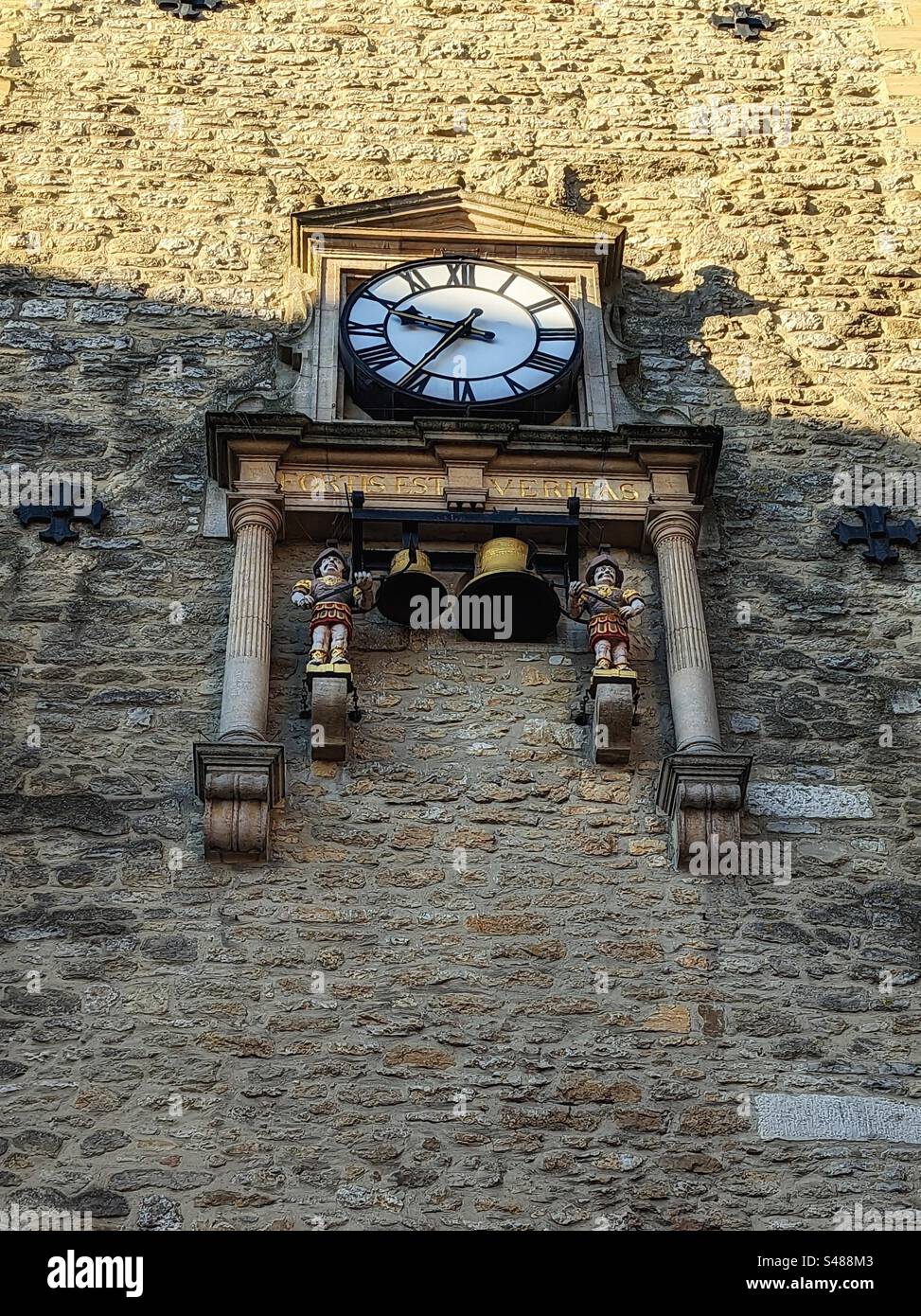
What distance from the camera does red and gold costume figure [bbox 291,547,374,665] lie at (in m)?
10.6

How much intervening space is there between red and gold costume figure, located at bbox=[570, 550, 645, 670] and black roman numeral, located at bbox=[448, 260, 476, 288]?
2.33 m

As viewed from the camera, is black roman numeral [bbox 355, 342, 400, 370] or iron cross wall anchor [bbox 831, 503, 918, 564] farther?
black roman numeral [bbox 355, 342, 400, 370]

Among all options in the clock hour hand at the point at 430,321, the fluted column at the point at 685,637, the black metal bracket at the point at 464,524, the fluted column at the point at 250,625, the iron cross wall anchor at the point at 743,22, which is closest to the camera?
the fluted column at the point at 250,625

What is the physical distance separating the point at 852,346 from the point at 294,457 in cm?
351

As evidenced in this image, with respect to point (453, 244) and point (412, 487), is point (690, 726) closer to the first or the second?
point (412, 487)

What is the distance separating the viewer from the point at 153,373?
12.7m

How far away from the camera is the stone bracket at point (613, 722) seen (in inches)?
412

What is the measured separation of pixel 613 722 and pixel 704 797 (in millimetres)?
637

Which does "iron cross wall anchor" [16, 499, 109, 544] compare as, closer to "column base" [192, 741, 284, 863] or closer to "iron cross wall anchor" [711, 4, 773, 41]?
"column base" [192, 741, 284, 863]

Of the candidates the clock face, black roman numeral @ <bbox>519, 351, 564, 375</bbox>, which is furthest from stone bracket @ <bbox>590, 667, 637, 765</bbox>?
black roman numeral @ <bbox>519, 351, 564, 375</bbox>

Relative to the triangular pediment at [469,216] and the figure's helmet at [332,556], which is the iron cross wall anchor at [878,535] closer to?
the triangular pediment at [469,216]

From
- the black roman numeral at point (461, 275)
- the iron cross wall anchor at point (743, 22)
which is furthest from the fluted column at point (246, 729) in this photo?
the iron cross wall anchor at point (743, 22)

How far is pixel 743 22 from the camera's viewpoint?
1530cm

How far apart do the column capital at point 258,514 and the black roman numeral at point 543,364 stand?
1.73m
